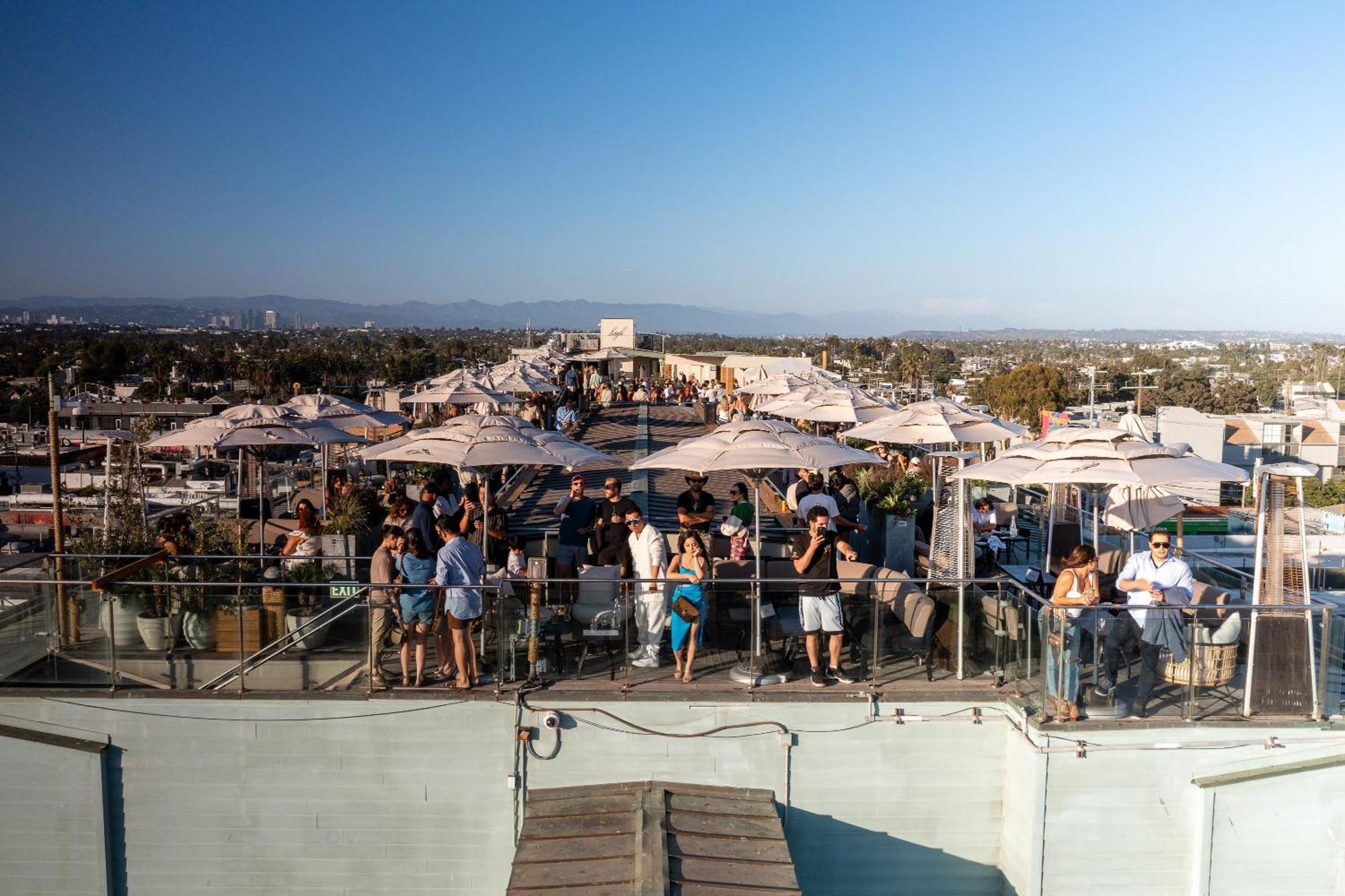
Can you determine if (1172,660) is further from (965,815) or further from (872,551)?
(872,551)

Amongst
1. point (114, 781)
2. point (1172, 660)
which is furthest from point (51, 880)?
point (1172, 660)

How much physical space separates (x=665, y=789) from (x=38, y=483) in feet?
203

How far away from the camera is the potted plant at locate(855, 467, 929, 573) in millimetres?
12500

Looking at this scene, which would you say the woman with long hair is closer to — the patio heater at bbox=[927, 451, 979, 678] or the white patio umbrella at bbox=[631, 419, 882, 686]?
the patio heater at bbox=[927, 451, 979, 678]

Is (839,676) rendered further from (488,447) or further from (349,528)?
(349,528)

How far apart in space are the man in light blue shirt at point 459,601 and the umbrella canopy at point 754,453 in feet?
6.33

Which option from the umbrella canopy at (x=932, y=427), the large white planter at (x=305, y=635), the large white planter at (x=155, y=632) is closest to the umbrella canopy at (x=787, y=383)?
the umbrella canopy at (x=932, y=427)

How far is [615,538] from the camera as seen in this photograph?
33.0ft

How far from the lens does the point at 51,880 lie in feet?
29.5

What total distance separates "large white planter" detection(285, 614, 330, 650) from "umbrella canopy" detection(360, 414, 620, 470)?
1.81 meters

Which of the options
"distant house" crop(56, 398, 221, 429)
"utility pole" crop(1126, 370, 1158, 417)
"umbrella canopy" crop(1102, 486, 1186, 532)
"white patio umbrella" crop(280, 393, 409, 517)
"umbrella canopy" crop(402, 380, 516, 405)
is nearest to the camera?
"umbrella canopy" crop(1102, 486, 1186, 532)

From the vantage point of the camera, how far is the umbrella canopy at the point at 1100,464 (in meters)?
9.73

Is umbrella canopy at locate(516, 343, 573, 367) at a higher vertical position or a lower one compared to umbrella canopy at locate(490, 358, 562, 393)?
higher

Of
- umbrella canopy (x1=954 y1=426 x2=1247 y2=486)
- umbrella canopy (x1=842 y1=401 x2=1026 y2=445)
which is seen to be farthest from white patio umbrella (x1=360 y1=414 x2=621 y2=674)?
umbrella canopy (x1=842 y1=401 x2=1026 y2=445)
